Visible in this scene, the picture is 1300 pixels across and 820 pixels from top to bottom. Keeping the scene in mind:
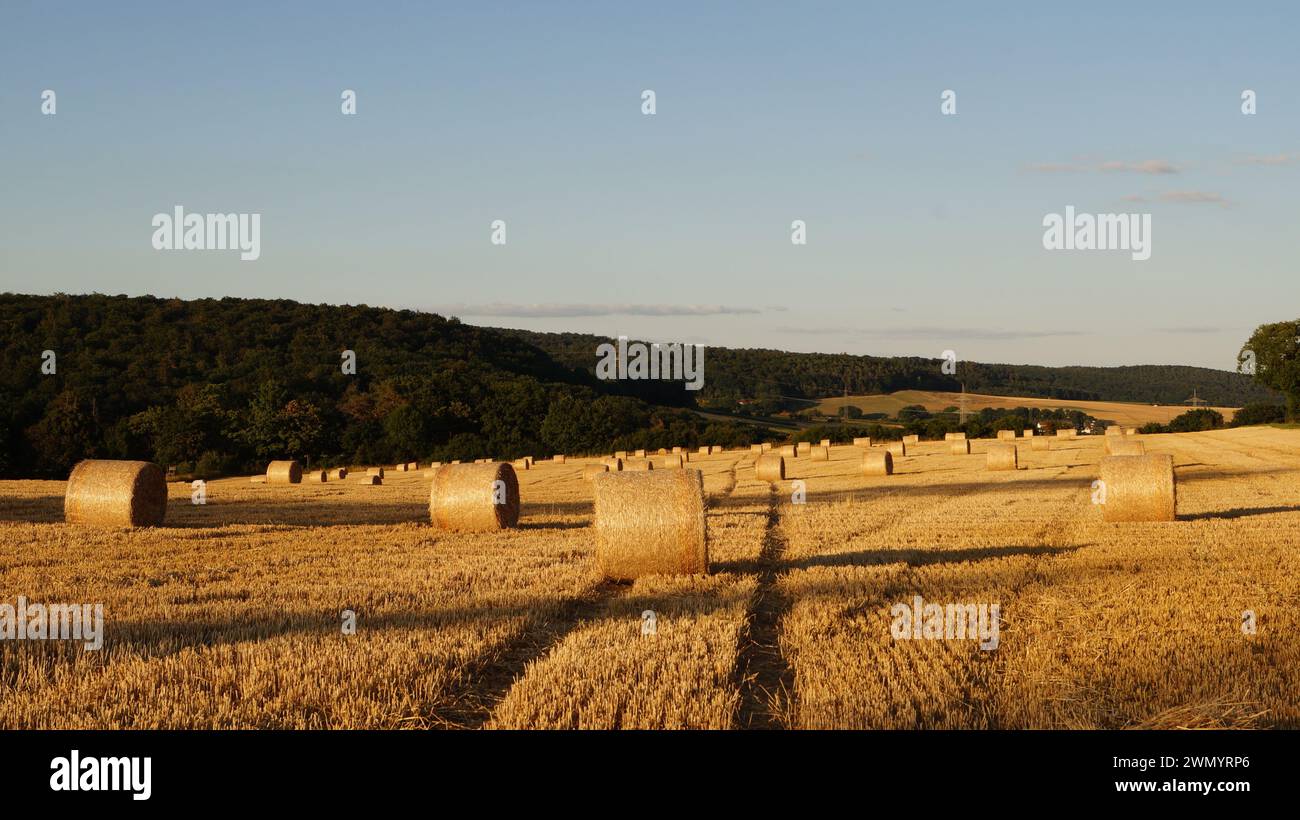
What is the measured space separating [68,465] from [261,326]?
23.7 meters

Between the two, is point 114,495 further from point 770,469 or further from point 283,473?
point 283,473

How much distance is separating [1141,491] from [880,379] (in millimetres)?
81893

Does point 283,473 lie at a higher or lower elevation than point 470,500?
lower

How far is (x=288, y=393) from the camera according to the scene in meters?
66.1

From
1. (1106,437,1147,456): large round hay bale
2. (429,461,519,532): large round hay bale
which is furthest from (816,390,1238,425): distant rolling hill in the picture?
(429,461,519,532): large round hay bale

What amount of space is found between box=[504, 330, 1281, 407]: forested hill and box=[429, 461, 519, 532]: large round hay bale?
73.2 m

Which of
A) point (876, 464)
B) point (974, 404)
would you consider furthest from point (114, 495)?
point (974, 404)

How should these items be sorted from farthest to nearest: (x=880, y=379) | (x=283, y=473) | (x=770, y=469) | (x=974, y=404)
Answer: (x=880, y=379) → (x=974, y=404) → (x=283, y=473) → (x=770, y=469)

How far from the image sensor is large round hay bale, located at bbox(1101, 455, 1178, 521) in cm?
1769

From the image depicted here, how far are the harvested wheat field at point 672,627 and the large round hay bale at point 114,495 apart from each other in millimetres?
805

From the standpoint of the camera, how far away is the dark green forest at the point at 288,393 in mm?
58188

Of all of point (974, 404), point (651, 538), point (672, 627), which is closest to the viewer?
point (672, 627)

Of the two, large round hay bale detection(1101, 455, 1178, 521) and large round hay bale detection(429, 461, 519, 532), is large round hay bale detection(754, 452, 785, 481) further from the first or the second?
large round hay bale detection(429, 461, 519, 532)
